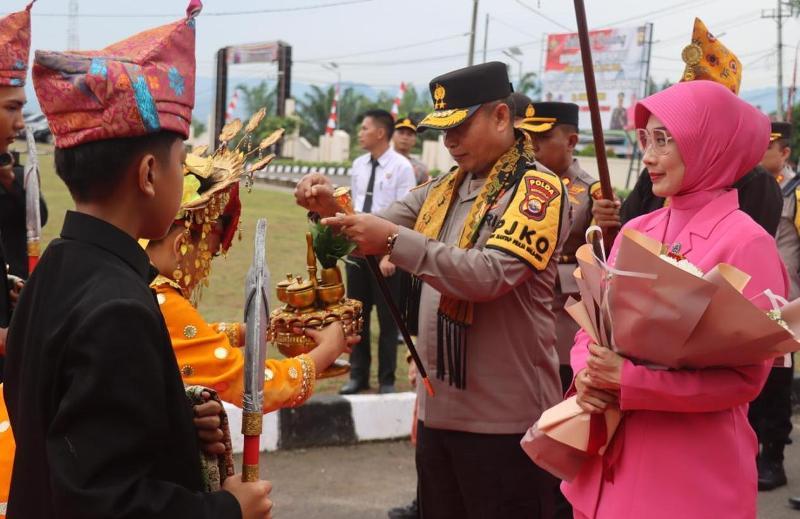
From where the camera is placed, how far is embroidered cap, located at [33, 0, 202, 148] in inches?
68.7

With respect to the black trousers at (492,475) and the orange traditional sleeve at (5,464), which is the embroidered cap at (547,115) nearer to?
the black trousers at (492,475)

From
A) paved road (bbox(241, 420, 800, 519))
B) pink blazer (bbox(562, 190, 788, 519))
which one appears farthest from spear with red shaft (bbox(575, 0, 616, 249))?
paved road (bbox(241, 420, 800, 519))

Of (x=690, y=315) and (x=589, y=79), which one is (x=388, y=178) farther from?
(x=690, y=315)

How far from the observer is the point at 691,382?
2520mm

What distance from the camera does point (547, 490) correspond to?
3.58 meters

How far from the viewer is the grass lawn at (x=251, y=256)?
27.9 feet

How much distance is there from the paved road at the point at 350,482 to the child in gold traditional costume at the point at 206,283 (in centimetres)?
244

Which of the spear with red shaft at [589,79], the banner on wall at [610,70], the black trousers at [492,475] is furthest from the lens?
the banner on wall at [610,70]

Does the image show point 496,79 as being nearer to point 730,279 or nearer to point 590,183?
point 730,279

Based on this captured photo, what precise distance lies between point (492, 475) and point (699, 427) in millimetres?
1037

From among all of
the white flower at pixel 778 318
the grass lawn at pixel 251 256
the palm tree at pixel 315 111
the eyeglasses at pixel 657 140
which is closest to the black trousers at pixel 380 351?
the grass lawn at pixel 251 256

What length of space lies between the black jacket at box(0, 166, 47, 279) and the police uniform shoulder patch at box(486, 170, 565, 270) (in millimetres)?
2908

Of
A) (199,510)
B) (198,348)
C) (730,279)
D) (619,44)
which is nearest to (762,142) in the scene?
(730,279)

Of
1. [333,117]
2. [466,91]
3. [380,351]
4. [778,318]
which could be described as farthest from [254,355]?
[333,117]
